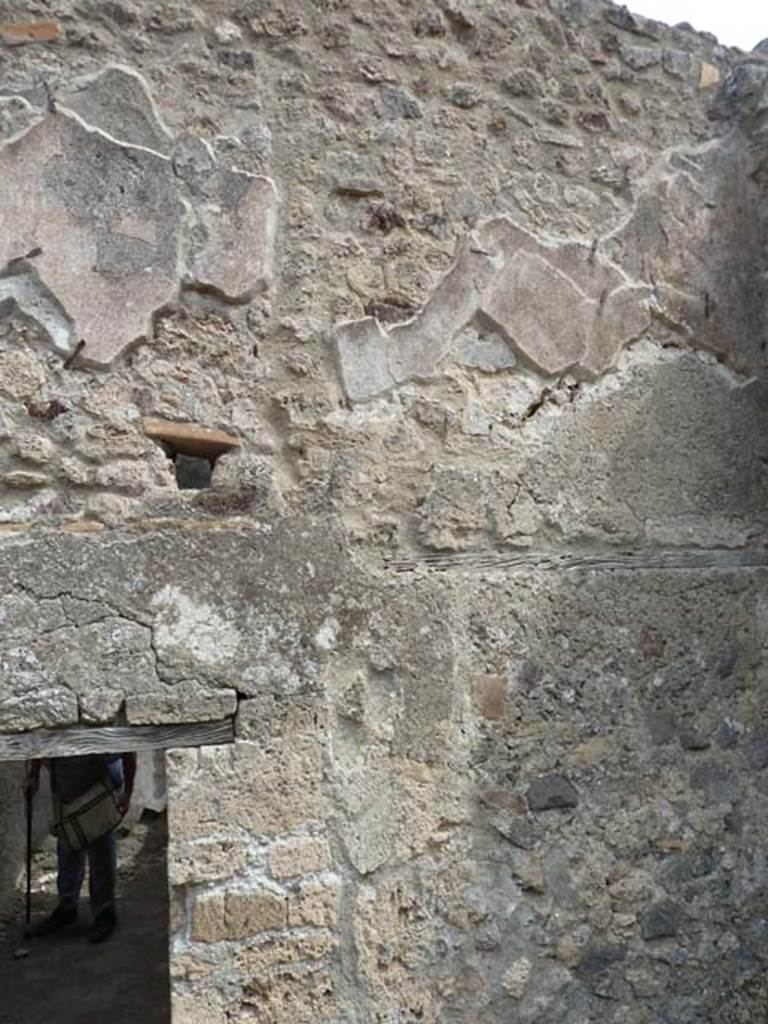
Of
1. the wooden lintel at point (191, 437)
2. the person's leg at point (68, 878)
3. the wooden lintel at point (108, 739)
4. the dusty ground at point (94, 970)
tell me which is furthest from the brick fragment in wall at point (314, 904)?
the person's leg at point (68, 878)

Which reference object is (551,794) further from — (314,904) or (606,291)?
(606,291)

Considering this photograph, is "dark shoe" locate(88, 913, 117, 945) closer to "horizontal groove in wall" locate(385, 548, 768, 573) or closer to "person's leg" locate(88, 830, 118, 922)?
"person's leg" locate(88, 830, 118, 922)

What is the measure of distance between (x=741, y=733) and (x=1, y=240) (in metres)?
2.07

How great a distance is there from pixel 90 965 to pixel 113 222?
3.07 m

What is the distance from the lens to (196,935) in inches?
75.5

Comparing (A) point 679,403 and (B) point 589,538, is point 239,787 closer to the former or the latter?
(B) point 589,538

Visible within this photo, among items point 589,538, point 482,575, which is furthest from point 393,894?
point 589,538

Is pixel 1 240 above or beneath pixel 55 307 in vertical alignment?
above

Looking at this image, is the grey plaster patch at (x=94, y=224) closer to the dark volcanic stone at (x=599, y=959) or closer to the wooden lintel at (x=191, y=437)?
the wooden lintel at (x=191, y=437)

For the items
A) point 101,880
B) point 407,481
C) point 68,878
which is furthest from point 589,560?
point 68,878

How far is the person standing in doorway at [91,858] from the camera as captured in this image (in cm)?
399

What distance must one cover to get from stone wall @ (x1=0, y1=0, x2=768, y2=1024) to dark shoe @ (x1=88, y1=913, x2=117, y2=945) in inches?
95.8

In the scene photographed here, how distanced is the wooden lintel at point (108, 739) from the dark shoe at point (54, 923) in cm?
275

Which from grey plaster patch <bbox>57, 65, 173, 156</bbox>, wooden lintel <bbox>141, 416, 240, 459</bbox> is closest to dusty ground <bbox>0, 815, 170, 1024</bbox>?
wooden lintel <bbox>141, 416, 240, 459</bbox>
